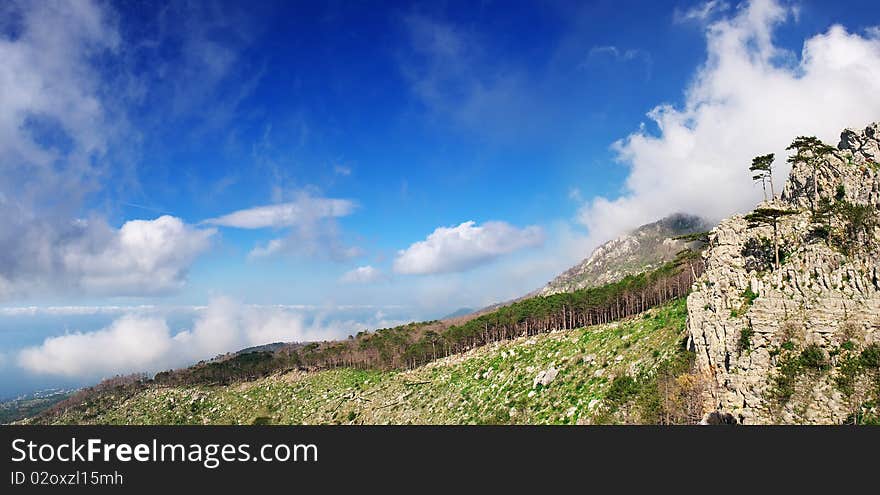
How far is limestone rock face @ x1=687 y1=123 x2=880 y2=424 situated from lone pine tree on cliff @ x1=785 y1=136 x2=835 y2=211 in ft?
10.7

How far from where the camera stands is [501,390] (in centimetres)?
6512

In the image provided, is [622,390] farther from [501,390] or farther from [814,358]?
[501,390]

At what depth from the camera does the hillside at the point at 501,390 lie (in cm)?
4384

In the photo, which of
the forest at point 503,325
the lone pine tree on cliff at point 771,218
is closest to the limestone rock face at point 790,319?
the lone pine tree on cliff at point 771,218

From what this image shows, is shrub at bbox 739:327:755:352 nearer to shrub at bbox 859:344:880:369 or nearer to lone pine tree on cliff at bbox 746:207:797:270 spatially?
shrub at bbox 859:344:880:369

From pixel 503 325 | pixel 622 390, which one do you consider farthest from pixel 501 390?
pixel 503 325

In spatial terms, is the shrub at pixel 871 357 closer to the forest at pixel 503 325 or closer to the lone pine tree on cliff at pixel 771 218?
the lone pine tree on cliff at pixel 771 218

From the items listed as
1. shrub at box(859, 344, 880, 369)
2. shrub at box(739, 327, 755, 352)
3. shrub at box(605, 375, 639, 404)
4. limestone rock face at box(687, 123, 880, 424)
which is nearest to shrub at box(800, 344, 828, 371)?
limestone rock face at box(687, 123, 880, 424)

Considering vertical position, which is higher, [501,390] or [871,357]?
[871,357]

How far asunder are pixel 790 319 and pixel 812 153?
29.1m

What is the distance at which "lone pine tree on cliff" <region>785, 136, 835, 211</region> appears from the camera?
48366 millimetres

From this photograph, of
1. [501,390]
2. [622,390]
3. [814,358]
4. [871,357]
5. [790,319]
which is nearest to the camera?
[871,357]

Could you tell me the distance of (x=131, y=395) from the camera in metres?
165

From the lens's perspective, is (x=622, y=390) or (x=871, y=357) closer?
(x=871, y=357)
